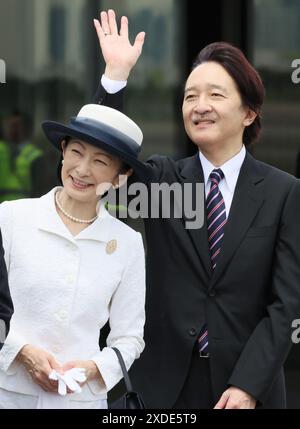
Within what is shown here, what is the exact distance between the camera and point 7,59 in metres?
8.31

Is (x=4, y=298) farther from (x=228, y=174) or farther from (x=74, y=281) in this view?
(x=228, y=174)

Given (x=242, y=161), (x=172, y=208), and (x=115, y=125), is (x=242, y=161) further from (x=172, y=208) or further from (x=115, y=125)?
(x=115, y=125)

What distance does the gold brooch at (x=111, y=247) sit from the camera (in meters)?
3.03

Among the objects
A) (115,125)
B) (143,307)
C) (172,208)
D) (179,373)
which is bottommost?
(179,373)

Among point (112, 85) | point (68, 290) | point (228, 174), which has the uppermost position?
point (112, 85)

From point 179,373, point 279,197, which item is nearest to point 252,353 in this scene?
point 179,373

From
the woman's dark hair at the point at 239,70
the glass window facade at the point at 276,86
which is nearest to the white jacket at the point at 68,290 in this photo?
the woman's dark hair at the point at 239,70

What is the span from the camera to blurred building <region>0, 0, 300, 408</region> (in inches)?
303

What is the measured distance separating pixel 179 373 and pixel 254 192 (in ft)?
1.95

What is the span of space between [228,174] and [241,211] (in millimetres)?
137

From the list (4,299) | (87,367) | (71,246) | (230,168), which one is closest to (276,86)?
(230,168)

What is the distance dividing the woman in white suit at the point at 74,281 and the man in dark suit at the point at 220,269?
0.73ft

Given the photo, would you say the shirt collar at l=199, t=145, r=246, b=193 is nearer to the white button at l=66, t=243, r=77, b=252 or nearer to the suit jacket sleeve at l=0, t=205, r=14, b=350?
the white button at l=66, t=243, r=77, b=252

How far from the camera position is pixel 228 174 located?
334 cm
